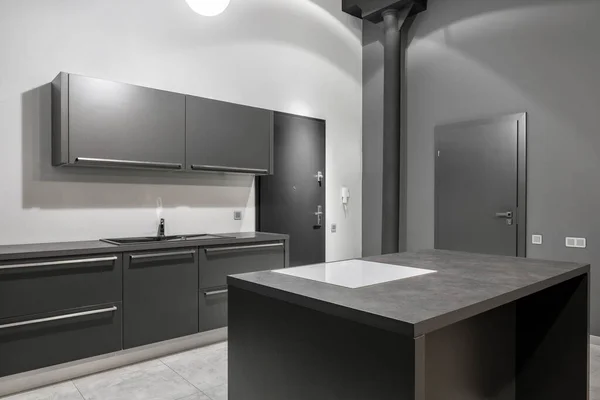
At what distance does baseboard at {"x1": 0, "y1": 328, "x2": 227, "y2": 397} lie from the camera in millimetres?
2701

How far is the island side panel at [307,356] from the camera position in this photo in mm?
1261

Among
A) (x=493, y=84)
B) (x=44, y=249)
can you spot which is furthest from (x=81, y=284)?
(x=493, y=84)

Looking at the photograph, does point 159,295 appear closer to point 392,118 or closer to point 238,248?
point 238,248

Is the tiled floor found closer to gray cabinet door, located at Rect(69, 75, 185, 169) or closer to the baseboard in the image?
the baseboard

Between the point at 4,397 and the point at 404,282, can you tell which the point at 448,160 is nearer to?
the point at 404,282

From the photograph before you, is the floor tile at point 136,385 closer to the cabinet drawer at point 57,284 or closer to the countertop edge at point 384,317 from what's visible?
the cabinet drawer at point 57,284

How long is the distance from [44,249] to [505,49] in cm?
445

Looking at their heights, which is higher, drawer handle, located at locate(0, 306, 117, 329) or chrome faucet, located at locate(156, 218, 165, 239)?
chrome faucet, located at locate(156, 218, 165, 239)

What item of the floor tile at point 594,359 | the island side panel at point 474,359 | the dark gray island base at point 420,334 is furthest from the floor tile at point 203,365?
the floor tile at point 594,359

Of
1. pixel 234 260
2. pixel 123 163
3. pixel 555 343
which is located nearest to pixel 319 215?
pixel 234 260

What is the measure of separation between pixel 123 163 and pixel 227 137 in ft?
3.07

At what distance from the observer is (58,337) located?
2.73 meters

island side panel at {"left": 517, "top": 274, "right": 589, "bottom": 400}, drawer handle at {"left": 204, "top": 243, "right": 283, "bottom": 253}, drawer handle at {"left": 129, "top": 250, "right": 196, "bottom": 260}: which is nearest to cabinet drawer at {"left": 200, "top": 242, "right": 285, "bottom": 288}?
drawer handle at {"left": 204, "top": 243, "right": 283, "bottom": 253}

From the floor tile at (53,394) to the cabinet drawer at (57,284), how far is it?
1.74 ft
